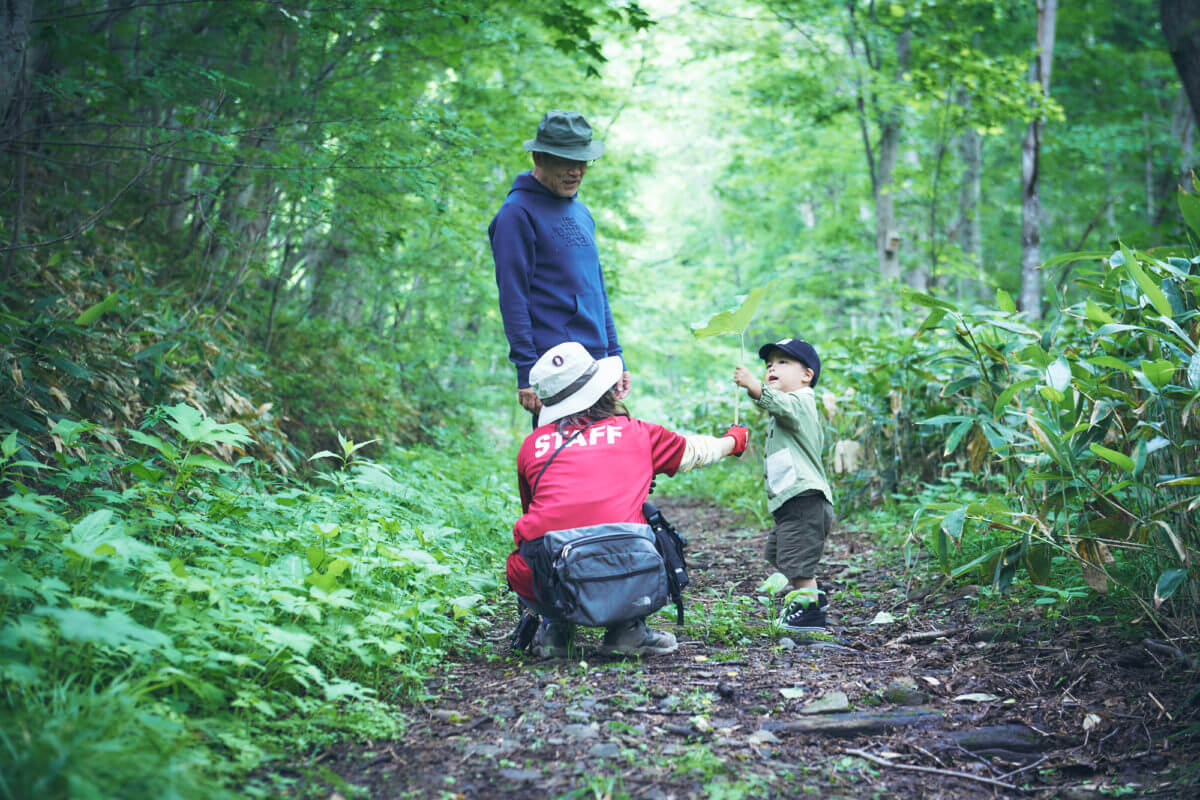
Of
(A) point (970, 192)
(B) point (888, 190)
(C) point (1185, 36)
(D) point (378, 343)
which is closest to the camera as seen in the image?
(C) point (1185, 36)

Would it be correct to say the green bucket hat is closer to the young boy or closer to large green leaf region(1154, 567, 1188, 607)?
the young boy

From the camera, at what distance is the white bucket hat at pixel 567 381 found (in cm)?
307

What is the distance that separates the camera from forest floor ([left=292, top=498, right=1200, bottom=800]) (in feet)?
6.56

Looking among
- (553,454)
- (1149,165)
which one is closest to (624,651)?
(553,454)

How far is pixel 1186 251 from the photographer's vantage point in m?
3.05

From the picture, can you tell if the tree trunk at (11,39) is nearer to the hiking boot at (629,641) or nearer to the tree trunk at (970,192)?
the hiking boot at (629,641)

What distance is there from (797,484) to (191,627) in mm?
2552

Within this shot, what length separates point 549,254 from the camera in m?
3.54

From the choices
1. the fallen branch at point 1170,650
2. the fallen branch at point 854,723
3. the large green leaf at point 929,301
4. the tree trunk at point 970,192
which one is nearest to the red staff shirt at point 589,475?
the fallen branch at point 854,723

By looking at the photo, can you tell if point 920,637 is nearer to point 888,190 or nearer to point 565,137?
point 565,137

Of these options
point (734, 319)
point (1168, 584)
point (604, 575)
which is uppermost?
point (734, 319)

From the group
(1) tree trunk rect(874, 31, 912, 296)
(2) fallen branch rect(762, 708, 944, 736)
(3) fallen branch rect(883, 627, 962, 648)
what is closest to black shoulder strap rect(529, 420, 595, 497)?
(2) fallen branch rect(762, 708, 944, 736)

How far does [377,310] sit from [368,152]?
4.86 m

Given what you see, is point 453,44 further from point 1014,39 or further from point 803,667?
point 1014,39
